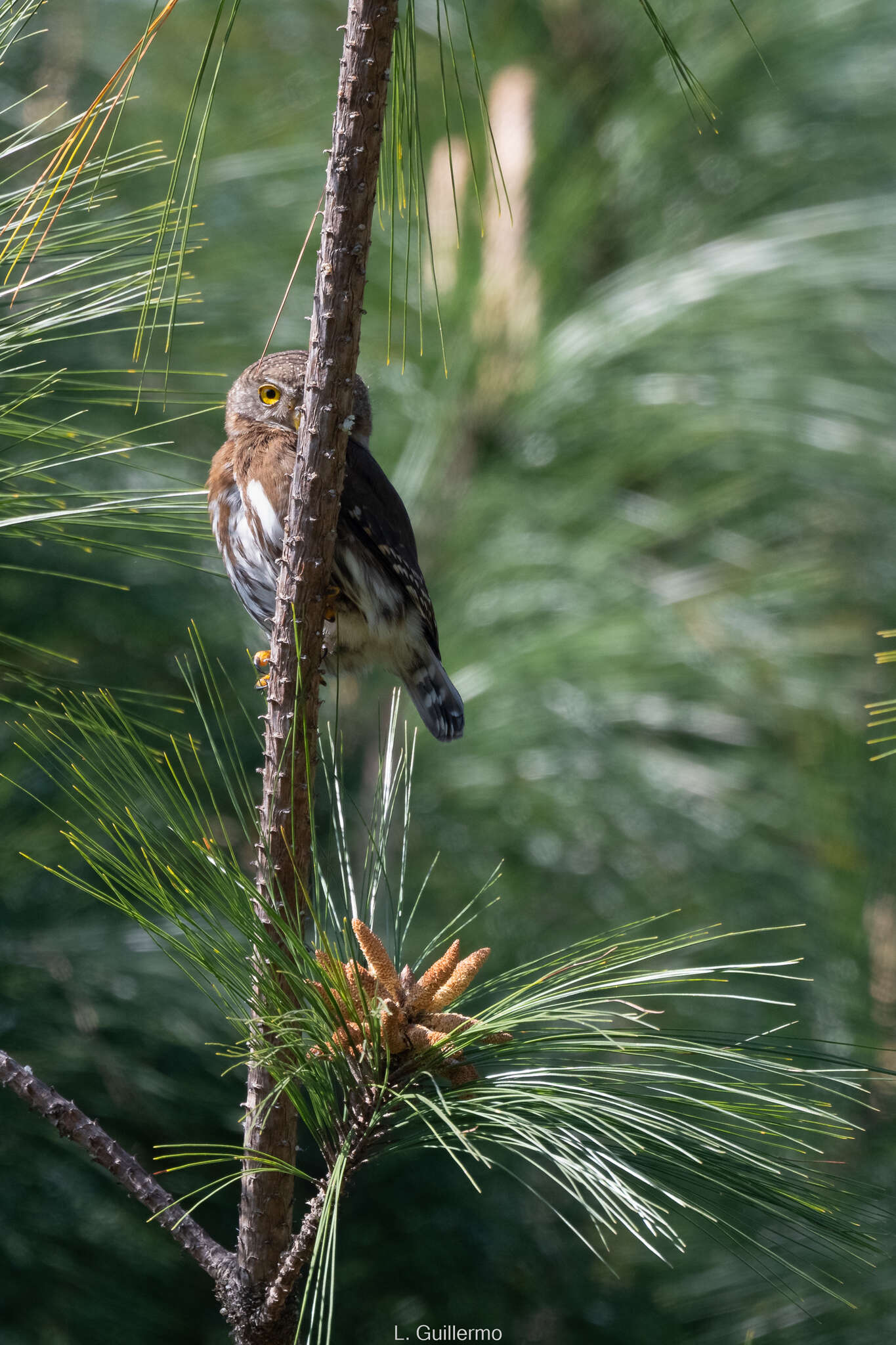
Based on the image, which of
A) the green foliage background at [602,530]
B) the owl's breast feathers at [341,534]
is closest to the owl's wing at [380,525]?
the owl's breast feathers at [341,534]

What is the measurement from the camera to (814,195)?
7.07 ft

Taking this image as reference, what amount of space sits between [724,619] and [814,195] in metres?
0.83

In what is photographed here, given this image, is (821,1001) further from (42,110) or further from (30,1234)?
(42,110)

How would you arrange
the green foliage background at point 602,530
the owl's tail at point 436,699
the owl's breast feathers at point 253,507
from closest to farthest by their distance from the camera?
the owl's breast feathers at point 253,507
the owl's tail at point 436,699
the green foliage background at point 602,530

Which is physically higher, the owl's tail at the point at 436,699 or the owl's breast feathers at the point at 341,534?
the owl's breast feathers at the point at 341,534

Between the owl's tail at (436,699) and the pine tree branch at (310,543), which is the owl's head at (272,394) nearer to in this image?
the owl's tail at (436,699)

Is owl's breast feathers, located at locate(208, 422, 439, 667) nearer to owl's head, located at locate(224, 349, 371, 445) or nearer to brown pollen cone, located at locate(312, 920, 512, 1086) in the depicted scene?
owl's head, located at locate(224, 349, 371, 445)

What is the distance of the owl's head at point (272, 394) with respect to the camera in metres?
1.36

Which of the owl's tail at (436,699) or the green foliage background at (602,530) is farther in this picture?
the green foliage background at (602,530)

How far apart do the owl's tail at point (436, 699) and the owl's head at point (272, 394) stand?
0.34 m

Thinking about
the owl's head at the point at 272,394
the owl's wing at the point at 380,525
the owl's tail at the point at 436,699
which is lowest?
the owl's tail at the point at 436,699

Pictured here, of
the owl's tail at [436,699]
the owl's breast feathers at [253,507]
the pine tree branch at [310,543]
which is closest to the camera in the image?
the pine tree branch at [310,543]

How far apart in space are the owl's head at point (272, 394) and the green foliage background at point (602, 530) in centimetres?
34

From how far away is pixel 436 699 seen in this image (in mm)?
1612
